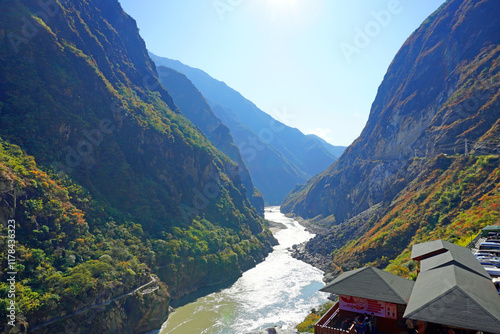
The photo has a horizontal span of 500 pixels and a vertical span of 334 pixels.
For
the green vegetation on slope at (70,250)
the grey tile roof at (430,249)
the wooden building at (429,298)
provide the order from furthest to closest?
1. the green vegetation on slope at (70,250)
2. the grey tile roof at (430,249)
3. the wooden building at (429,298)

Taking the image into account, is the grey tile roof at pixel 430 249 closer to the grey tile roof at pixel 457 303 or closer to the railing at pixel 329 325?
the grey tile roof at pixel 457 303

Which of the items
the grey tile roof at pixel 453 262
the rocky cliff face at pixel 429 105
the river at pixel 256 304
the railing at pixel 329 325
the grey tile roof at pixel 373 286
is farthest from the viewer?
the rocky cliff face at pixel 429 105

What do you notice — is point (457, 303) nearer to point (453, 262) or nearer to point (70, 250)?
point (453, 262)

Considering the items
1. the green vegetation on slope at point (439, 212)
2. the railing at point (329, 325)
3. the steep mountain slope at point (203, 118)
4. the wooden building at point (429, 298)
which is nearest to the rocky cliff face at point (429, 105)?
the green vegetation on slope at point (439, 212)

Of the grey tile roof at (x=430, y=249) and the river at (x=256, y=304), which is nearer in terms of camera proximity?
the grey tile roof at (x=430, y=249)

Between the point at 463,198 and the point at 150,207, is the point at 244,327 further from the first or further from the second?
the point at 463,198

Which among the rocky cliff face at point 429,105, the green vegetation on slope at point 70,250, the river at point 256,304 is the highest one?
the rocky cliff face at point 429,105

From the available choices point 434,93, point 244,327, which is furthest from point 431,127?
point 244,327
